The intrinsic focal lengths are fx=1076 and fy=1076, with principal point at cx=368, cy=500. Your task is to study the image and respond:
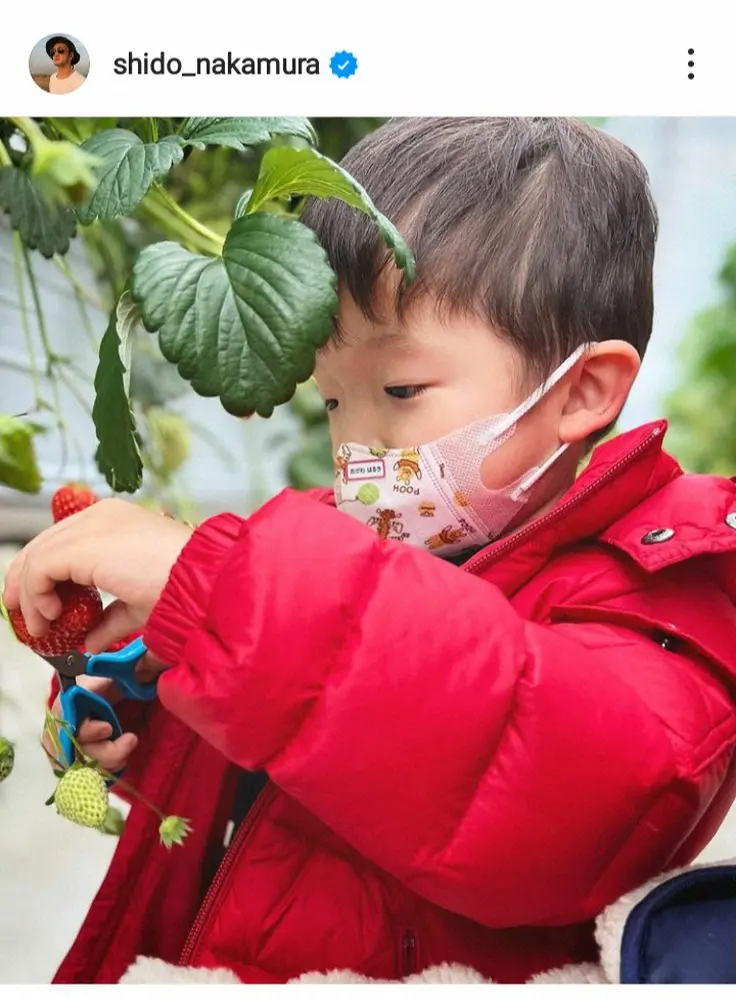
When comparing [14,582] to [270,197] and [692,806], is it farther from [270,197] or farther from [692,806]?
[692,806]

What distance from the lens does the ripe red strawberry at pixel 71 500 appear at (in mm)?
618

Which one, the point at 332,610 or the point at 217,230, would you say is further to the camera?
the point at 217,230

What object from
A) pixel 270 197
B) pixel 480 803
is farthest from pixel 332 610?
pixel 270 197

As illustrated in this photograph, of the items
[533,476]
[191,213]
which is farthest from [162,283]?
[533,476]

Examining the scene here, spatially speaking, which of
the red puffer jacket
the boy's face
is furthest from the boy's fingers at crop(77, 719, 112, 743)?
the boy's face

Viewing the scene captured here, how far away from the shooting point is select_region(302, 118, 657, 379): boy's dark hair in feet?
1.93

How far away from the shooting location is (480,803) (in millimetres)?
516

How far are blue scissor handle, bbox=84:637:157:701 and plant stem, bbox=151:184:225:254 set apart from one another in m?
0.24

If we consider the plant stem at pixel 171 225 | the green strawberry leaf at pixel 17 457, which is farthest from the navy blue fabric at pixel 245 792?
the plant stem at pixel 171 225

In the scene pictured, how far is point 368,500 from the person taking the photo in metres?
0.61
